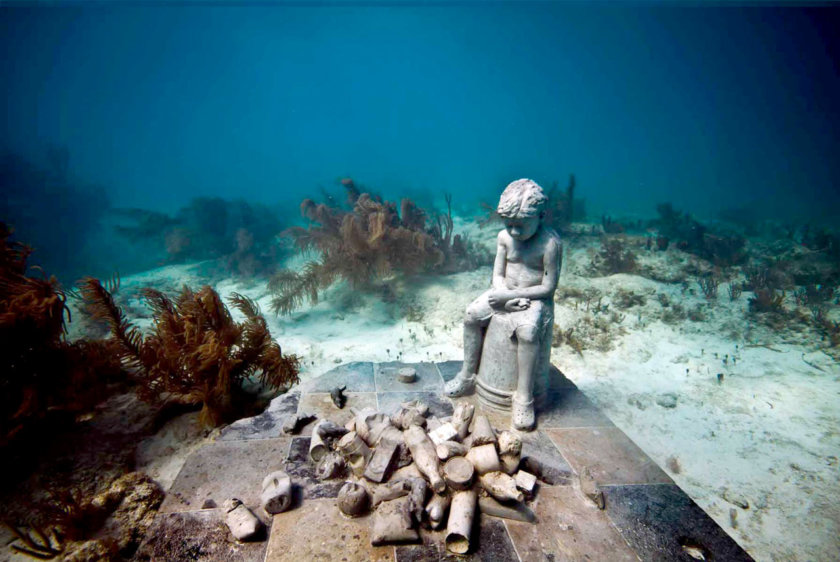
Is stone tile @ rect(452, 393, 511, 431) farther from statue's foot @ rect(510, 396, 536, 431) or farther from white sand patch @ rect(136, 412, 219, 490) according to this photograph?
white sand patch @ rect(136, 412, 219, 490)

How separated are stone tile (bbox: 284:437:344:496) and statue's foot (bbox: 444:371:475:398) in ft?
4.94

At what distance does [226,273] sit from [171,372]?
11.3 meters

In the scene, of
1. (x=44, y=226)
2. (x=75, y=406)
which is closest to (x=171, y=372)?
(x=75, y=406)

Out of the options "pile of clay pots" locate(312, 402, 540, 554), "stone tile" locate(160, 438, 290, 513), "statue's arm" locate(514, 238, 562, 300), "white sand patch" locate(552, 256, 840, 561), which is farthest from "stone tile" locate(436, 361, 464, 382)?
"white sand patch" locate(552, 256, 840, 561)

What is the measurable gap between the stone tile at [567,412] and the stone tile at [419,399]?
3.15 ft

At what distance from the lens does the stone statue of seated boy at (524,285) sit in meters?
3.07

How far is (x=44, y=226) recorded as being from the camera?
18.1 m

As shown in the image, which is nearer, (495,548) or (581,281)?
(495,548)

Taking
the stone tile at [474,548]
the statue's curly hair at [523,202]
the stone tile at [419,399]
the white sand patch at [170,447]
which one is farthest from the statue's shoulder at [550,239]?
the white sand patch at [170,447]

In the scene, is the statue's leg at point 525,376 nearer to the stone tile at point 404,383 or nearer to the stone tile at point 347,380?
the stone tile at point 404,383

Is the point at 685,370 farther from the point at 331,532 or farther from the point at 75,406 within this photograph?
the point at 75,406

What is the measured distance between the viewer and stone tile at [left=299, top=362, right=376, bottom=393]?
3.92m

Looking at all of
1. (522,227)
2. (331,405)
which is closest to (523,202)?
(522,227)

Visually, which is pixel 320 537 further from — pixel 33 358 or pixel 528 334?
pixel 33 358
